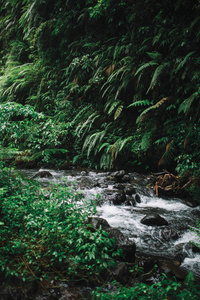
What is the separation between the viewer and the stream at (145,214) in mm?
2715

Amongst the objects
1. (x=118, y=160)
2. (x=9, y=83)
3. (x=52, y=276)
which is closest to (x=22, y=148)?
(x=118, y=160)

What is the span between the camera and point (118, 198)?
4211mm

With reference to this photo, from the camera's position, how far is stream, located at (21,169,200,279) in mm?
2715

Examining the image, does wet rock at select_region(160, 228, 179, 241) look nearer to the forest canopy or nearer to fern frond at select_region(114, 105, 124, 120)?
the forest canopy

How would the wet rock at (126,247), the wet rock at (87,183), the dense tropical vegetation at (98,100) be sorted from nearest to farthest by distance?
1. the dense tropical vegetation at (98,100)
2. the wet rock at (126,247)
3. the wet rock at (87,183)

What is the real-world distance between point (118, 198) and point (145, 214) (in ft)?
2.18

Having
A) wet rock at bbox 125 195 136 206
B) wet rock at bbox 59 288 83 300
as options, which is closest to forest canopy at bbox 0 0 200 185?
wet rock at bbox 125 195 136 206

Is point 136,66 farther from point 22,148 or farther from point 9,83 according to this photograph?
point 9,83

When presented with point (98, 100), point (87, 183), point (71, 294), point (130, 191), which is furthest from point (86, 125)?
point (71, 294)

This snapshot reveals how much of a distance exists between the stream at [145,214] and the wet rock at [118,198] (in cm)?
2

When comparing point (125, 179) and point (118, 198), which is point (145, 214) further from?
point (125, 179)

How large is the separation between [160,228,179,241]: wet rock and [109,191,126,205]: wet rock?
1.22 metres

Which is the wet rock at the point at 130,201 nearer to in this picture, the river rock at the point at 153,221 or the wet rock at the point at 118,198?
the wet rock at the point at 118,198

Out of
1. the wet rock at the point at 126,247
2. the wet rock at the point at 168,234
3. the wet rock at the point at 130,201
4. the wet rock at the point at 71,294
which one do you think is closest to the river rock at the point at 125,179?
the wet rock at the point at 130,201
